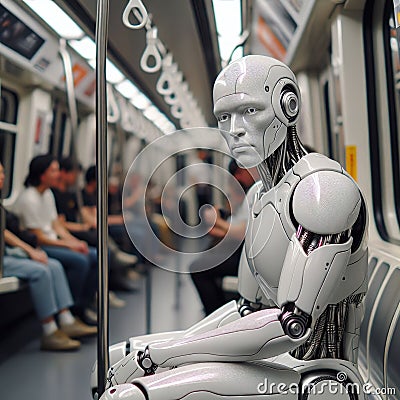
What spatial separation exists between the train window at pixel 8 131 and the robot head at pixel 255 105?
4852 millimetres

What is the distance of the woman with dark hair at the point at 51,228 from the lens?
501 cm

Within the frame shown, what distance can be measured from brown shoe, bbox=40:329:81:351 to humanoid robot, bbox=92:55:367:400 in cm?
297

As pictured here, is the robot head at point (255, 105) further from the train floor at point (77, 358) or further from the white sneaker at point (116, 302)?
the white sneaker at point (116, 302)

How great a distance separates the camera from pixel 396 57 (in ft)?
11.3

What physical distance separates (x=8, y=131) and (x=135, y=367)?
5.15 meters

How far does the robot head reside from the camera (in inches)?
64.8

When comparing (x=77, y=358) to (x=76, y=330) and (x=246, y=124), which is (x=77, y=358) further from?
(x=246, y=124)

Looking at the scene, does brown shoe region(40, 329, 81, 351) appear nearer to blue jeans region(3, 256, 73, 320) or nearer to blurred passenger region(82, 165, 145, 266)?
blue jeans region(3, 256, 73, 320)

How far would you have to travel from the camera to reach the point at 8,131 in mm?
6262

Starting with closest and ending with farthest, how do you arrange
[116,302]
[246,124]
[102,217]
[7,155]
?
[102,217] → [246,124] → [7,155] → [116,302]

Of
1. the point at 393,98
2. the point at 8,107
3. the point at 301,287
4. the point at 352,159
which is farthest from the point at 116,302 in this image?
the point at 301,287

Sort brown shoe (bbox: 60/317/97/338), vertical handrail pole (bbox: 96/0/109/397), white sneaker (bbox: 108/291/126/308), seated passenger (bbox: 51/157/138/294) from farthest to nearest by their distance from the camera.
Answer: white sneaker (bbox: 108/291/126/308) → seated passenger (bbox: 51/157/138/294) → brown shoe (bbox: 60/317/97/338) → vertical handrail pole (bbox: 96/0/109/397)

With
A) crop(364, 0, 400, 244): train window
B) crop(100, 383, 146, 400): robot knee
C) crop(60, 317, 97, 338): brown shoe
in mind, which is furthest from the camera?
crop(60, 317, 97, 338): brown shoe

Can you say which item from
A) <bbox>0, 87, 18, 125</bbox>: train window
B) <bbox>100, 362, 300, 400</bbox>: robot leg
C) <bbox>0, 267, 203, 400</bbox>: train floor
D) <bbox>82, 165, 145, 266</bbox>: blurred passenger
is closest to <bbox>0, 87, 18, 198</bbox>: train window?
<bbox>0, 87, 18, 125</bbox>: train window
